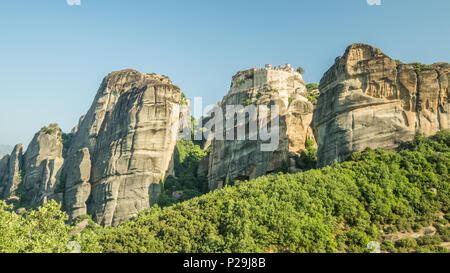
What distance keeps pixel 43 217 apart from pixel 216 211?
11722 mm

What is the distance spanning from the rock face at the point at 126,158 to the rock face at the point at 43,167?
180cm

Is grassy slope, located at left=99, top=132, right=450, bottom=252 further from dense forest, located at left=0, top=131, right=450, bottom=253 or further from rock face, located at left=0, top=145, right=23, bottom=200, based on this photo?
rock face, located at left=0, top=145, right=23, bottom=200

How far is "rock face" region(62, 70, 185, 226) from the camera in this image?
2317 inches

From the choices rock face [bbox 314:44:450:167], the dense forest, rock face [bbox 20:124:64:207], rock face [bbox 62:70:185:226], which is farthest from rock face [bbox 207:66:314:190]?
rock face [bbox 20:124:64:207]

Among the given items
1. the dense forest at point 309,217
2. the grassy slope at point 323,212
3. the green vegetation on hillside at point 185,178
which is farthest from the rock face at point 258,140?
the grassy slope at point 323,212

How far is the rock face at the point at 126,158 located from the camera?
5884 centimetres

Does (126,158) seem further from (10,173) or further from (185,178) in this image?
(10,173)

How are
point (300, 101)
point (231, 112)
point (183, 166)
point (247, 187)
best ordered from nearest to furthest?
1. point (247, 187)
2. point (300, 101)
3. point (231, 112)
4. point (183, 166)

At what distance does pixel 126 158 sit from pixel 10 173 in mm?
26957

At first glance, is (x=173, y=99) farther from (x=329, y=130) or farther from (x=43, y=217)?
(x=43, y=217)

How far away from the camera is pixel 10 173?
77.5 m

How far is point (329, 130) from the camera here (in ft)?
144

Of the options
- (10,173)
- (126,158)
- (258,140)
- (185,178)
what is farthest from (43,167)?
(258,140)
